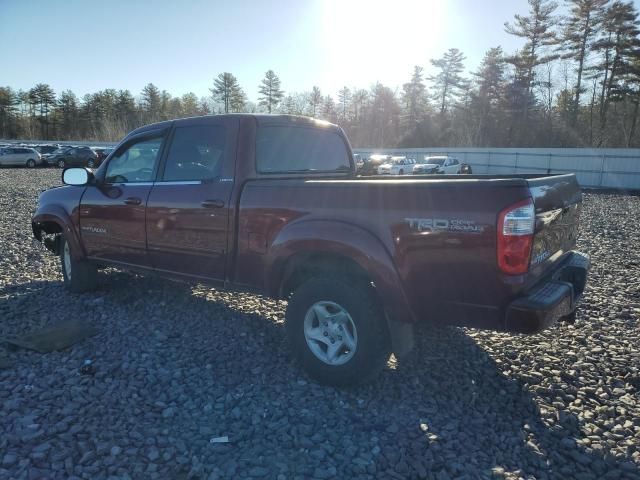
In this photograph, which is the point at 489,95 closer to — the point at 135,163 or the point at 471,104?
the point at 471,104

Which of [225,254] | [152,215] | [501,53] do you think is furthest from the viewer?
[501,53]

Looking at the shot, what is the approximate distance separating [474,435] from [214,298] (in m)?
3.38

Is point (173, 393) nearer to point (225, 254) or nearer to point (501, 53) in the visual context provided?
point (225, 254)

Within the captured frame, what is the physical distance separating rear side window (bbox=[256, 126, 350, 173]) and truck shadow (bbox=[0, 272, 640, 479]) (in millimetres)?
1575

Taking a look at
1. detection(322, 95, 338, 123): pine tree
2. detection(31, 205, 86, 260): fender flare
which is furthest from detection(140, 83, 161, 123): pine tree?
detection(31, 205, 86, 260): fender flare

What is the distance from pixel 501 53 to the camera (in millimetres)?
49062

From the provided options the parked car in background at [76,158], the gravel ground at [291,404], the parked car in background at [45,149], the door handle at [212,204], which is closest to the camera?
the gravel ground at [291,404]

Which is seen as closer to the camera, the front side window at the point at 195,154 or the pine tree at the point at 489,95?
the front side window at the point at 195,154

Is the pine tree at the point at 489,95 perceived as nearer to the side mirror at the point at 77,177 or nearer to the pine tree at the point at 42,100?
the side mirror at the point at 77,177

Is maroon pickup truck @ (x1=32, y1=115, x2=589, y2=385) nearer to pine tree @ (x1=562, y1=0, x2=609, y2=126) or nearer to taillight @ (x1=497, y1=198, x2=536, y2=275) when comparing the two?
taillight @ (x1=497, y1=198, x2=536, y2=275)

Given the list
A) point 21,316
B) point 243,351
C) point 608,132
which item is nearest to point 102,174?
point 21,316

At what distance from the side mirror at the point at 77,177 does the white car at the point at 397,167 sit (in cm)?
2517

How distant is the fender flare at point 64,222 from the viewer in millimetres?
5195

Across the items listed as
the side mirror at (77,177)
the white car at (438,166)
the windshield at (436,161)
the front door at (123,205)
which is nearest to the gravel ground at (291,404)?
the front door at (123,205)
